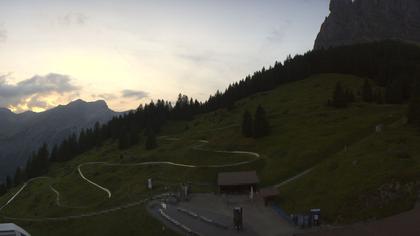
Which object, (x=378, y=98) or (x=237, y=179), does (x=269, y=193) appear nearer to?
(x=237, y=179)

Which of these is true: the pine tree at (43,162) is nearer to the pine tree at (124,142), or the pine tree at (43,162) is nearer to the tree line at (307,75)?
the tree line at (307,75)

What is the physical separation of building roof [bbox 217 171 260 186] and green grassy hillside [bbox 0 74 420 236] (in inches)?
115

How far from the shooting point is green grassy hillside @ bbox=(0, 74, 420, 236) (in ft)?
207

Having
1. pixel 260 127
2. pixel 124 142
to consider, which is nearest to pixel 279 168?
pixel 260 127

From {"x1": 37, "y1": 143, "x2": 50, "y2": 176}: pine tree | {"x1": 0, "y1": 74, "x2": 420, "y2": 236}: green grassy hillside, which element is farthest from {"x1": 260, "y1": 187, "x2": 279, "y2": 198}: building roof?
{"x1": 37, "y1": 143, "x2": 50, "y2": 176}: pine tree

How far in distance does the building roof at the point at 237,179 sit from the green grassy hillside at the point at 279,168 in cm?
293

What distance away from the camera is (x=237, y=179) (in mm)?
81625

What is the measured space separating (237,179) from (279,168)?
10.1 metres

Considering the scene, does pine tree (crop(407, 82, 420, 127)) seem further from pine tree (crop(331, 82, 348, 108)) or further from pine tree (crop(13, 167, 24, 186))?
pine tree (crop(13, 167, 24, 186))

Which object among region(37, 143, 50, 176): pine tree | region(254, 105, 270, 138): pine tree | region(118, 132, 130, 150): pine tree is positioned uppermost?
region(254, 105, 270, 138): pine tree

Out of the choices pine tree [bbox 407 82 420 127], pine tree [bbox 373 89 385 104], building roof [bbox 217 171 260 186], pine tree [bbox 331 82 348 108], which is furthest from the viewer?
pine tree [bbox 331 82 348 108]

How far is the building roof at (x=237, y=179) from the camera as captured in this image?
8062 centimetres

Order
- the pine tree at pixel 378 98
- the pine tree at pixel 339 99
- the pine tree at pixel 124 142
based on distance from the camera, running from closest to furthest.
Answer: the pine tree at pixel 378 98 < the pine tree at pixel 339 99 < the pine tree at pixel 124 142

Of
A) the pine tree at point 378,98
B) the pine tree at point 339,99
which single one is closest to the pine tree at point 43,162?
the pine tree at point 339,99
